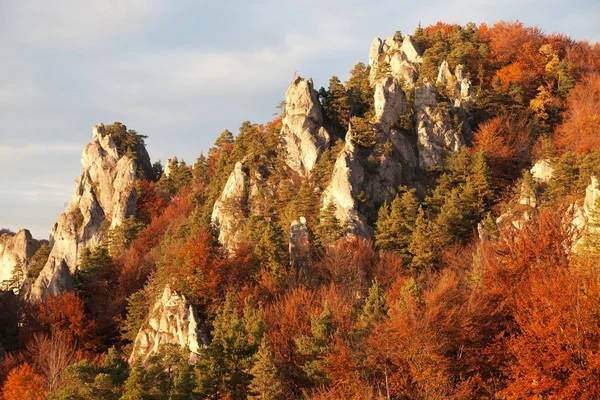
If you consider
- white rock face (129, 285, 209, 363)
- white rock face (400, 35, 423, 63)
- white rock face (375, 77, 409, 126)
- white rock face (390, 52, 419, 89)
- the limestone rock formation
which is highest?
white rock face (400, 35, 423, 63)

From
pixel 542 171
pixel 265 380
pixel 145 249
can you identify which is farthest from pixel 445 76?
pixel 265 380

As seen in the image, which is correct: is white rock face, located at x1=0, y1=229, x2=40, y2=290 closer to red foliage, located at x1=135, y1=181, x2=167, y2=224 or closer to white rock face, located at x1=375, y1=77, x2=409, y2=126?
red foliage, located at x1=135, y1=181, x2=167, y2=224

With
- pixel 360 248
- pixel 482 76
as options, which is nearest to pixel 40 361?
pixel 360 248

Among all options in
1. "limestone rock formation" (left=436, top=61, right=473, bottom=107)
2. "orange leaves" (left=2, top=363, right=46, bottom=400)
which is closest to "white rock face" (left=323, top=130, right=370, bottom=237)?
"limestone rock formation" (left=436, top=61, right=473, bottom=107)

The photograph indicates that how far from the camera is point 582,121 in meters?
48.5

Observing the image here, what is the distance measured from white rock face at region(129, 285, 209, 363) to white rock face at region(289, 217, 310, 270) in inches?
333

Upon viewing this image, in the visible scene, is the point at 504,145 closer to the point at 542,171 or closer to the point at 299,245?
the point at 542,171

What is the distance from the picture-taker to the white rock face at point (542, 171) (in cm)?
4281

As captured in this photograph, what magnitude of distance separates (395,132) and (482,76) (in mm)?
17095

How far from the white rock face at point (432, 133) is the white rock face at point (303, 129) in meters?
8.92

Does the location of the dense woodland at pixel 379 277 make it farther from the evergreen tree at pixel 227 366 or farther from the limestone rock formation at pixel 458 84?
the limestone rock formation at pixel 458 84

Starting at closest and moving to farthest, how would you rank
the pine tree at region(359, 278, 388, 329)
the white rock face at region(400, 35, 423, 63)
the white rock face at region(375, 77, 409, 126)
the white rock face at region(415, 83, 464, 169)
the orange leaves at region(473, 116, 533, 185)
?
the pine tree at region(359, 278, 388, 329) → the orange leaves at region(473, 116, 533, 185) → the white rock face at region(415, 83, 464, 169) → the white rock face at region(375, 77, 409, 126) → the white rock face at region(400, 35, 423, 63)

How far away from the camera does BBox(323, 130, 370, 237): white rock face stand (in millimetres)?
41688

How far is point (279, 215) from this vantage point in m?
45.2
